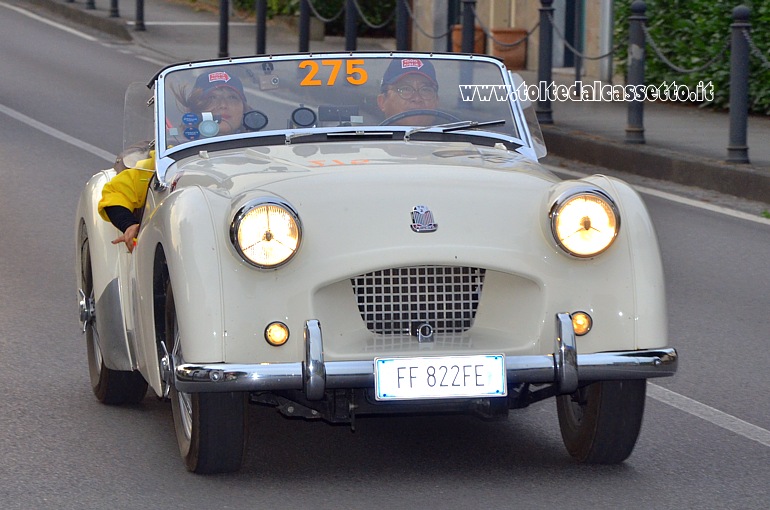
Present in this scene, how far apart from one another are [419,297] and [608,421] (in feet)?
2.52

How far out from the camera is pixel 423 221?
188 inches

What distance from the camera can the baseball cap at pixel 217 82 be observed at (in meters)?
6.02

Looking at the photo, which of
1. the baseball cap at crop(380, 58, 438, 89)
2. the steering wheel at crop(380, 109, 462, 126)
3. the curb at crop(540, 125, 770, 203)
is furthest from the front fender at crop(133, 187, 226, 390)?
the curb at crop(540, 125, 770, 203)

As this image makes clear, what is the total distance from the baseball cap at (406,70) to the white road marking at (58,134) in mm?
8053

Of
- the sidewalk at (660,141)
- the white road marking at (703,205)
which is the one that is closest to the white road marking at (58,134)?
the sidewalk at (660,141)

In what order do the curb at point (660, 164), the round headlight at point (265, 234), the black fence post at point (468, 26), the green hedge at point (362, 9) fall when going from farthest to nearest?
the green hedge at point (362, 9) → the black fence post at point (468, 26) → the curb at point (660, 164) → the round headlight at point (265, 234)

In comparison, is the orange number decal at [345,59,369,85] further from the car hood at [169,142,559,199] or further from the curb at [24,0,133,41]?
the curb at [24,0,133,41]

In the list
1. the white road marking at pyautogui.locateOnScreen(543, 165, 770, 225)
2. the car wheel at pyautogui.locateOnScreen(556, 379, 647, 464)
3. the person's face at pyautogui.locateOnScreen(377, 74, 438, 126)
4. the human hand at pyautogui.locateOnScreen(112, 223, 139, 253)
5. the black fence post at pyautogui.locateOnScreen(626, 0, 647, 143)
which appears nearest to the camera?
the car wheel at pyautogui.locateOnScreen(556, 379, 647, 464)

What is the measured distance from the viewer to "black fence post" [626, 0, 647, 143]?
14.0 m

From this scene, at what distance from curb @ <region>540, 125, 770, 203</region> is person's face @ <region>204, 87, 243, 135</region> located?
22.1 ft

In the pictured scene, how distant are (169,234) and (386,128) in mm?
1316

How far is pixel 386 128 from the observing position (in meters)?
5.91

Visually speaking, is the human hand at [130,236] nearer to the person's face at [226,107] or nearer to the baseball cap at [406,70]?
the person's face at [226,107]

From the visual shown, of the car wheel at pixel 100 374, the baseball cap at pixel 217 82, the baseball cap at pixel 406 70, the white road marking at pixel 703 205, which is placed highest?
the baseball cap at pixel 406 70
